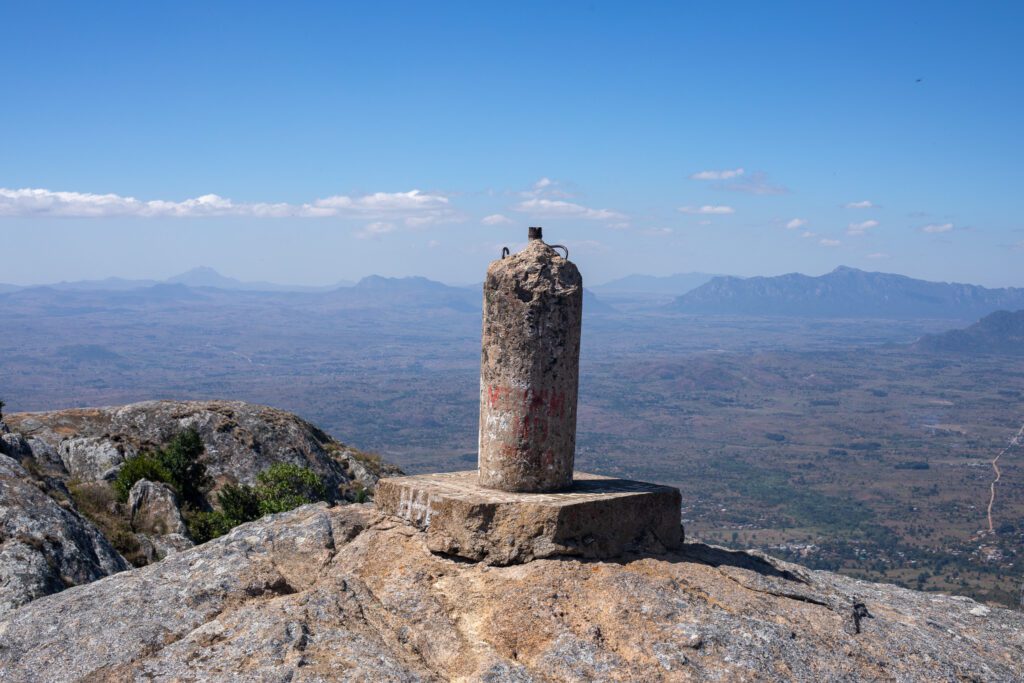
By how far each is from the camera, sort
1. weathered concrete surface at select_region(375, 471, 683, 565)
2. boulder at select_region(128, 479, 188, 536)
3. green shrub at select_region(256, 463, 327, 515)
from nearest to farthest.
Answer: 1. weathered concrete surface at select_region(375, 471, 683, 565)
2. boulder at select_region(128, 479, 188, 536)
3. green shrub at select_region(256, 463, 327, 515)

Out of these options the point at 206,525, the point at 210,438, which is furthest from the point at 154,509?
the point at 210,438

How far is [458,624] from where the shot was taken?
8.91m

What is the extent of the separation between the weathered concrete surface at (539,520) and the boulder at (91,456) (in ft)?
39.8

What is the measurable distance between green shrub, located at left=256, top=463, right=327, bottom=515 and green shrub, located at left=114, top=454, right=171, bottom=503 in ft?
6.82

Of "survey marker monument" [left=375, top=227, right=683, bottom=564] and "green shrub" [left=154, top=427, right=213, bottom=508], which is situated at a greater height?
"survey marker monument" [left=375, top=227, right=683, bottom=564]

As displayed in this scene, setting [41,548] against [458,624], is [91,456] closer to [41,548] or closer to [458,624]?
[41,548]

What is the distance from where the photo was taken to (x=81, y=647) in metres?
8.94

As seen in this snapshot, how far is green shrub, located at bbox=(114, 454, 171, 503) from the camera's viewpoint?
17.9 meters

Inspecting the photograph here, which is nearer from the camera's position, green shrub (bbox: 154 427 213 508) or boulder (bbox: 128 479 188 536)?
boulder (bbox: 128 479 188 536)

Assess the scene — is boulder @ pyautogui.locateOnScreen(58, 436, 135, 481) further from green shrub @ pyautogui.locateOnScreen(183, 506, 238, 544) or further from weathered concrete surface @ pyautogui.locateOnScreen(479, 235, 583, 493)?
weathered concrete surface @ pyautogui.locateOnScreen(479, 235, 583, 493)

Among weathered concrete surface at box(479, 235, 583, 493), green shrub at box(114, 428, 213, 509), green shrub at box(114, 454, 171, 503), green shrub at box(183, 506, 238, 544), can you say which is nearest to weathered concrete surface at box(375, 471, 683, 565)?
weathered concrete surface at box(479, 235, 583, 493)

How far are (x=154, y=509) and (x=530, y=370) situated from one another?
33.4 ft

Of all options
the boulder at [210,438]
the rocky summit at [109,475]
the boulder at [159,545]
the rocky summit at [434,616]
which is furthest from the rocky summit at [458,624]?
the boulder at [210,438]

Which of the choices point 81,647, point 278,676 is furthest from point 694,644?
point 81,647
